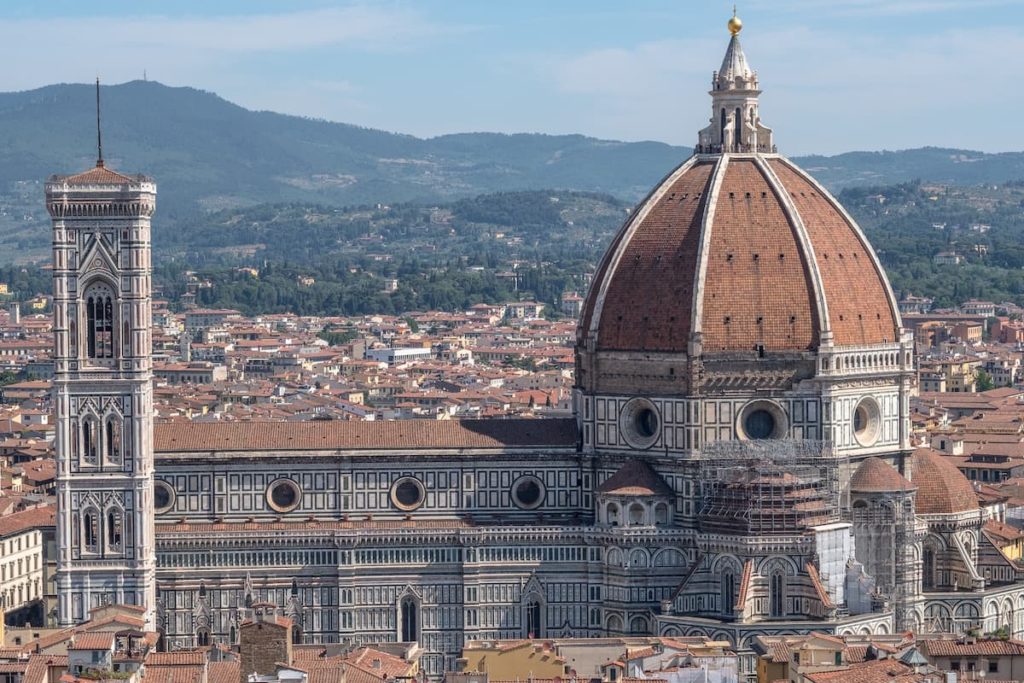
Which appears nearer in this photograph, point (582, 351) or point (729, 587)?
point (729, 587)

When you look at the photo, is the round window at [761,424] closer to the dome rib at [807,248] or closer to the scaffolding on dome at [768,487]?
the scaffolding on dome at [768,487]

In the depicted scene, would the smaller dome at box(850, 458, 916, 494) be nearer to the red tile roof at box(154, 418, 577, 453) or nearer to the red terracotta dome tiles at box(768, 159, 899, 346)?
the red terracotta dome tiles at box(768, 159, 899, 346)

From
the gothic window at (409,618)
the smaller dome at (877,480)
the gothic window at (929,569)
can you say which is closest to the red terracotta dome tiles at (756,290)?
the smaller dome at (877,480)

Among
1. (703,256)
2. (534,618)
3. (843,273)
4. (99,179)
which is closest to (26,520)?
(99,179)

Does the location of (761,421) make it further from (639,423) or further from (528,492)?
(528,492)

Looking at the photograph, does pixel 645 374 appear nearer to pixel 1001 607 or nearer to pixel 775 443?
pixel 775 443

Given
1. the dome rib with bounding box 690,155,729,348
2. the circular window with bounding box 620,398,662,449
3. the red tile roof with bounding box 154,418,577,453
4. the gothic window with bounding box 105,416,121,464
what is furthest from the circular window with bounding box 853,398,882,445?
the gothic window with bounding box 105,416,121,464

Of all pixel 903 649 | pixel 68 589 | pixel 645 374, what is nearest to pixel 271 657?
pixel 903 649
